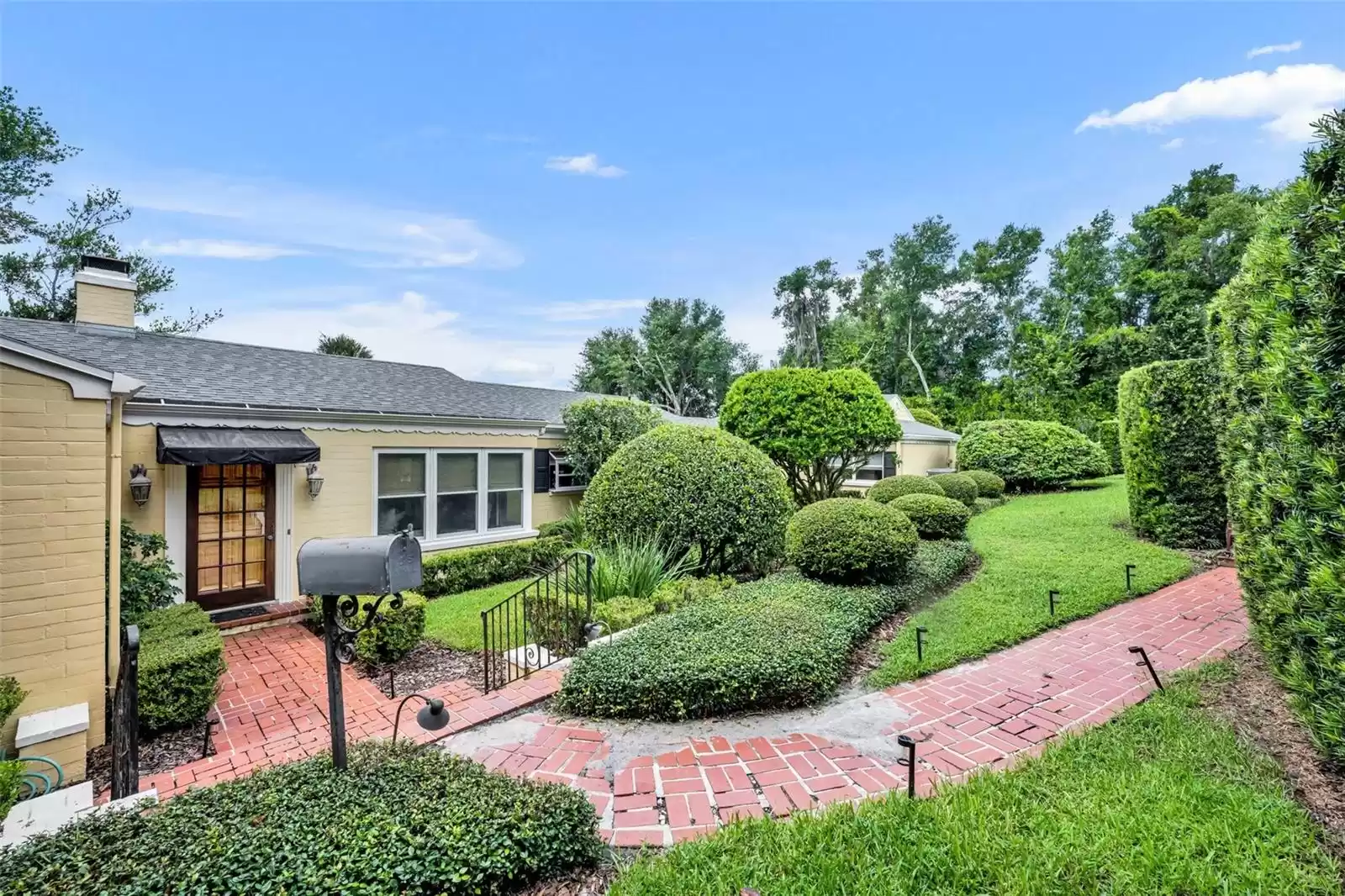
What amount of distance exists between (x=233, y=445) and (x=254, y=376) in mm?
2444

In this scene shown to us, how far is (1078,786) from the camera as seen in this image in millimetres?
2949

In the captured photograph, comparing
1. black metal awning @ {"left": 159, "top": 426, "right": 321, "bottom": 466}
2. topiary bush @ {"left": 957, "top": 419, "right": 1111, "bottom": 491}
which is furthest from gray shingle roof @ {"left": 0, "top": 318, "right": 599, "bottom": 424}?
topiary bush @ {"left": 957, "top": 419, "right": 1111, "bottom": 491}

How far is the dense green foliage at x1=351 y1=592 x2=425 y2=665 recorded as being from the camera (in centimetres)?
548

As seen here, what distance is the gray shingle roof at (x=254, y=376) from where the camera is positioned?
762 centimetres

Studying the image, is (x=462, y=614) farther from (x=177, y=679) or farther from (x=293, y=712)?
(x=177, y=679)

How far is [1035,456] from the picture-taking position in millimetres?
17172

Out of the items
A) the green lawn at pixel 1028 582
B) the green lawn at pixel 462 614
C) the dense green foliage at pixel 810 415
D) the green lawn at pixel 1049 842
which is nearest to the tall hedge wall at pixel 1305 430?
the green lawn at pixel 1049 842

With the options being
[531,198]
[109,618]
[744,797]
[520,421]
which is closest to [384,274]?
[531,198]

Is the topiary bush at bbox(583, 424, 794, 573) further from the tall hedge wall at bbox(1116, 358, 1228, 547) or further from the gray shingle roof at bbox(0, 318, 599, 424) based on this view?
the tall hedge wall at bbox(1116, 358, 1228, 547)

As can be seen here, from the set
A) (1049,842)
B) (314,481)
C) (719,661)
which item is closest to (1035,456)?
(719,661)

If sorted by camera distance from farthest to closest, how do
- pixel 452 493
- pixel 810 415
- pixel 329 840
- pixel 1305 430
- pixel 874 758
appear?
1. pixel 810 415
2. pixel 452 493
3. pixel 874 758
4. pixel 1305 430
5. pixel 329 840

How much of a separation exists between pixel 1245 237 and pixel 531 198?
27274 mm

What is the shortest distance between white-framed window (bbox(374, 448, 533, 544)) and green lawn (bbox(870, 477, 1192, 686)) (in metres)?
7.46

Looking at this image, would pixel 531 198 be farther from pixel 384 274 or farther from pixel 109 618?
pixel 109 618
